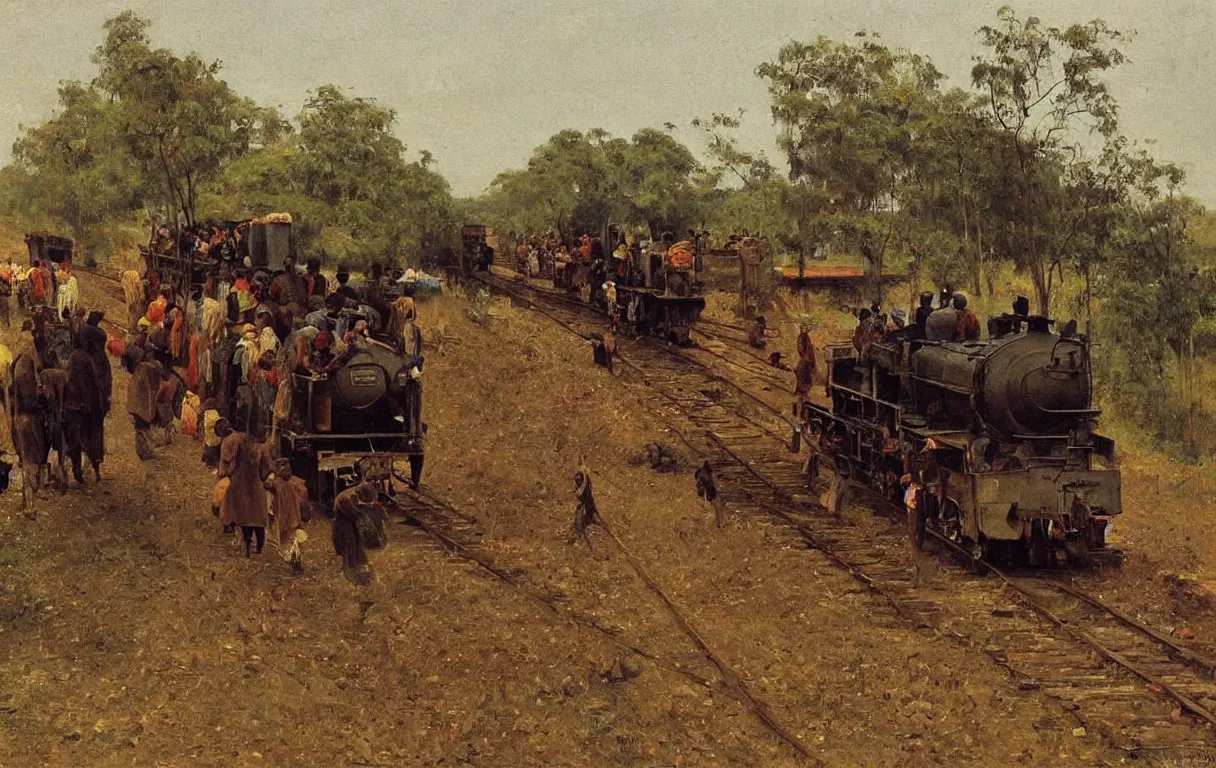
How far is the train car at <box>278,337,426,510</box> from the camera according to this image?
17.8 metres

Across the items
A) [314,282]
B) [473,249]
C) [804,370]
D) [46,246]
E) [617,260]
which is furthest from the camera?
[473,249]

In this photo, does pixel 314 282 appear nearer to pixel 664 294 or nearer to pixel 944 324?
pixel 944 324

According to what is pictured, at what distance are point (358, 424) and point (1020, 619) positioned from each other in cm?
849

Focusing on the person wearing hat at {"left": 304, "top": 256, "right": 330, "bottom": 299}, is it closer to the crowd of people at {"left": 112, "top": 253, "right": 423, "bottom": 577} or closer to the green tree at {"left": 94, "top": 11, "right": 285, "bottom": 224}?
the crowd of people at {"left": 112, "top": 253, "right": 423, "bottom": 577}

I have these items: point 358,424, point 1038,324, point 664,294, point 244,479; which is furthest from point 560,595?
point 664,294

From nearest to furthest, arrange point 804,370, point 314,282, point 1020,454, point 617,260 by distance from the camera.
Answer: point 1020,454 → point 314,282 → point 804,370 → point 617,260

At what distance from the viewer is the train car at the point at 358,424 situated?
1778 cm

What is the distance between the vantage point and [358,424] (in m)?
18.3

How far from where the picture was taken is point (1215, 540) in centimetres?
1958

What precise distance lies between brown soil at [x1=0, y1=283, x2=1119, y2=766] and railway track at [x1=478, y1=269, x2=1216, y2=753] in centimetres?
38

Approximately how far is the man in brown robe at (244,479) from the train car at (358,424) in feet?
6.54

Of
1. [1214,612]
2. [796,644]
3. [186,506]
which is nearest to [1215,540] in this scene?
[1214,612]

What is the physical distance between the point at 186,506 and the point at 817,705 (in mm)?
8776

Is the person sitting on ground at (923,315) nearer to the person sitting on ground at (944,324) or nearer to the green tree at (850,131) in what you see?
the person sitting on ground at (944,324)
